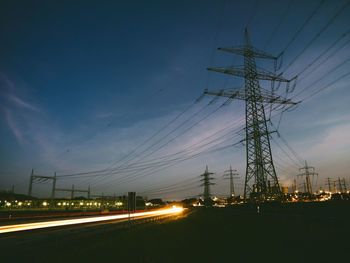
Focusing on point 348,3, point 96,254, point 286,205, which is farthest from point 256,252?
point 286,205

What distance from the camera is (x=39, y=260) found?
9375 mm

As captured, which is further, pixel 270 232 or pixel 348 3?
pixel 270 232

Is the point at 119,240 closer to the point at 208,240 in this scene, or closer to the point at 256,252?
the point at 208,240

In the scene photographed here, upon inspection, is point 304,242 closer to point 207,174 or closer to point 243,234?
point 243,234

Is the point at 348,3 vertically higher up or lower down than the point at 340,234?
higher up

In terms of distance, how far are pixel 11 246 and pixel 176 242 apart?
9881mm

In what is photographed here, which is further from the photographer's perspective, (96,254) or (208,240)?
(208,240)

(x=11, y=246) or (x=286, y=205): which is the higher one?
(x=286, y=205)

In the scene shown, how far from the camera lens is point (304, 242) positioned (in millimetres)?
10695

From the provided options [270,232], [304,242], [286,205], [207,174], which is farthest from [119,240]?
[207,174]

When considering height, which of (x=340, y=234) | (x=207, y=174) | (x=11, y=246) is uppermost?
(x=207, y=174)

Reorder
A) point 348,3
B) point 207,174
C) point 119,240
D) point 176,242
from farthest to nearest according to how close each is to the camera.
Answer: point 207,174
point 119,240
point 176,242
point 348,3

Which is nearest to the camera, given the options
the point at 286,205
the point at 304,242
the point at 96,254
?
the point at 96,254

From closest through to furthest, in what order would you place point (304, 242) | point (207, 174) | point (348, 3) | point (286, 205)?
point (348, 3) < point (304, 242) < point (286, 205) < point (207, 174)
